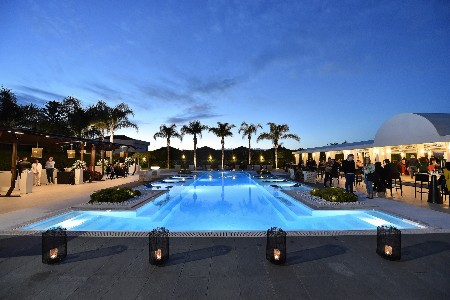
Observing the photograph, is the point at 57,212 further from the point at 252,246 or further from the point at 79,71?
the point at 79,71

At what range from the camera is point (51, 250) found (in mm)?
4324

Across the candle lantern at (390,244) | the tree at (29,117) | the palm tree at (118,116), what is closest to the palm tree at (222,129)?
the palm tree at (118,116)

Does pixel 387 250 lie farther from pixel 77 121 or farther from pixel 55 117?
pixel 55 117

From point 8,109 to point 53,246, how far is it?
43.6 m

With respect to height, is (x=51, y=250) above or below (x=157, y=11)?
below

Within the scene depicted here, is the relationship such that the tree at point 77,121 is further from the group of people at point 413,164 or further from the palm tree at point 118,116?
the group of people at point 413,164

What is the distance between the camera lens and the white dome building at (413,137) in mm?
19156

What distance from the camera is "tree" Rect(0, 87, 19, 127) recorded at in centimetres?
3735

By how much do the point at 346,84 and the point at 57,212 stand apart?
102ft

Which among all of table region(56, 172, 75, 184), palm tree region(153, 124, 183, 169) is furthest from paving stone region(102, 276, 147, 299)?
palm tree region(153, 124, 183, 169)

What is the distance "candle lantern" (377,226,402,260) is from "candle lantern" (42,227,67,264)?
17.2 ft

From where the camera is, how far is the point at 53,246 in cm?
436

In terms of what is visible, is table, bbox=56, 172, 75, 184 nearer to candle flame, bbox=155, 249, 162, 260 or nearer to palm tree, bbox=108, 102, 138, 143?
candle flame, bbox=155, 249, 162, 260

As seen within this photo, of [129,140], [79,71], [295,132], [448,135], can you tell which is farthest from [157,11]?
[129,140]
